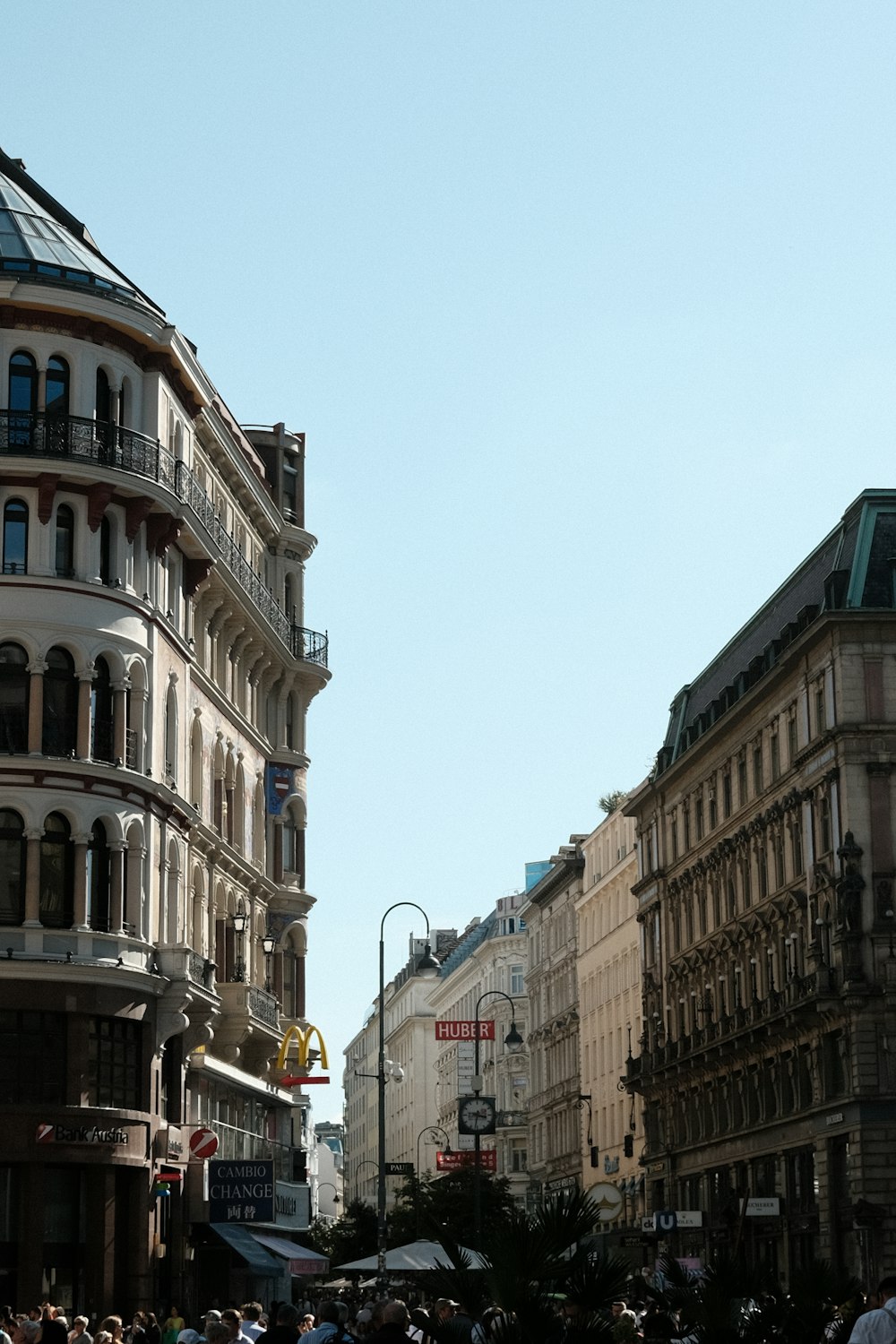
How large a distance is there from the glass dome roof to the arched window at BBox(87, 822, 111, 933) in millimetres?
11873

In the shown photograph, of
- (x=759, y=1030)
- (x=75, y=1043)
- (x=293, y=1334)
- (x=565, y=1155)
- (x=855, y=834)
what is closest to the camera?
(x=293, y=1334)

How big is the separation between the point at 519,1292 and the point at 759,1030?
60694 mm

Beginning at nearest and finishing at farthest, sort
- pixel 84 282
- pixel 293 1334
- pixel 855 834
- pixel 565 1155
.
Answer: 1. pixel 293 1334
2. pixel 84 282
3. pixel 855 834
4. pixel 565 1155

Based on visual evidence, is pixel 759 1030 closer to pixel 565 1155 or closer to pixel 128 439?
pixel 128 439

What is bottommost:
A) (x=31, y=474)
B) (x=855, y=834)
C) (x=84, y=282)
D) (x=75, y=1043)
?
(x=75, y=1043)

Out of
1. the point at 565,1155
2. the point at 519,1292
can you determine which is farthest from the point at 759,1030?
the point at 519,1292

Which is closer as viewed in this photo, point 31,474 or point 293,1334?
point 293,1334

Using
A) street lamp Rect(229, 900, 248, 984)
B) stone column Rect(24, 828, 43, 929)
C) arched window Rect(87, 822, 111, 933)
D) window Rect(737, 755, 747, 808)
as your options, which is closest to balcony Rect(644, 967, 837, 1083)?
window Rect(737, 755, 747, 808)

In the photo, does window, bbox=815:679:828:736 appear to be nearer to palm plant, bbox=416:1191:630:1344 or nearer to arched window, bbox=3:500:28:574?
arched window, bbox=3:500:28:574

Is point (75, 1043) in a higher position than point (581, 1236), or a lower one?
higher

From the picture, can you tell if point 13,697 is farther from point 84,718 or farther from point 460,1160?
point 460,1160

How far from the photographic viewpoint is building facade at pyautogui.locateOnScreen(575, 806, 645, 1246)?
102 meters

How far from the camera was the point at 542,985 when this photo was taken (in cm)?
13162

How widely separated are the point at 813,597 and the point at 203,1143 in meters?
31.8
